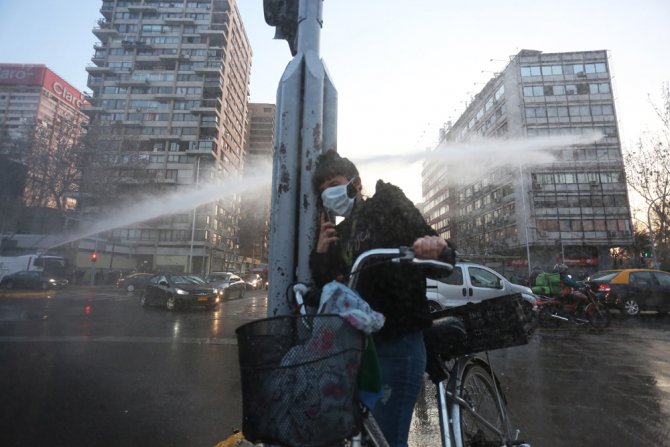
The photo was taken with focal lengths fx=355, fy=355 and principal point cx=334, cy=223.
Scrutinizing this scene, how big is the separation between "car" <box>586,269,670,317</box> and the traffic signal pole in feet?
40.0

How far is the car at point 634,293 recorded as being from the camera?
433 inches

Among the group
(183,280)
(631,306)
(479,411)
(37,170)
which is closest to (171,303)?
(183,280)

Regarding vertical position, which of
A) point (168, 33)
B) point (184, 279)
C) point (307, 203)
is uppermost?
point (168, 33)

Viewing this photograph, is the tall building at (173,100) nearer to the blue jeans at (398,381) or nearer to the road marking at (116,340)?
the road marking at (116,340)

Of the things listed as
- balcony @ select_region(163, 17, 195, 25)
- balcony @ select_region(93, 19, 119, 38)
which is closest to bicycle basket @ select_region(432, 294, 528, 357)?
balcony @ select_region(163, 17, 195, 25)

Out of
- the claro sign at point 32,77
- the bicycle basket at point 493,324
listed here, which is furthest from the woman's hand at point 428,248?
the claro sign at point 32,77

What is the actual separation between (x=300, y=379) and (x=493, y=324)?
1432 millimetres

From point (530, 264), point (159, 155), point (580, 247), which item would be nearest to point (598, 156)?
point (580, 247)

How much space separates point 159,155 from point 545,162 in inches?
2118

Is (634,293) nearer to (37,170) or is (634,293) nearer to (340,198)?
(340,198)

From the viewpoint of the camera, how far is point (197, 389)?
4289mm

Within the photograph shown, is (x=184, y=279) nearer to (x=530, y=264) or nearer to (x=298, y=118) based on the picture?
(x=298, y=118)

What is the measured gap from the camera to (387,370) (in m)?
A: 1.57

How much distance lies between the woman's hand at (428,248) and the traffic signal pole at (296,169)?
2.14 ft
